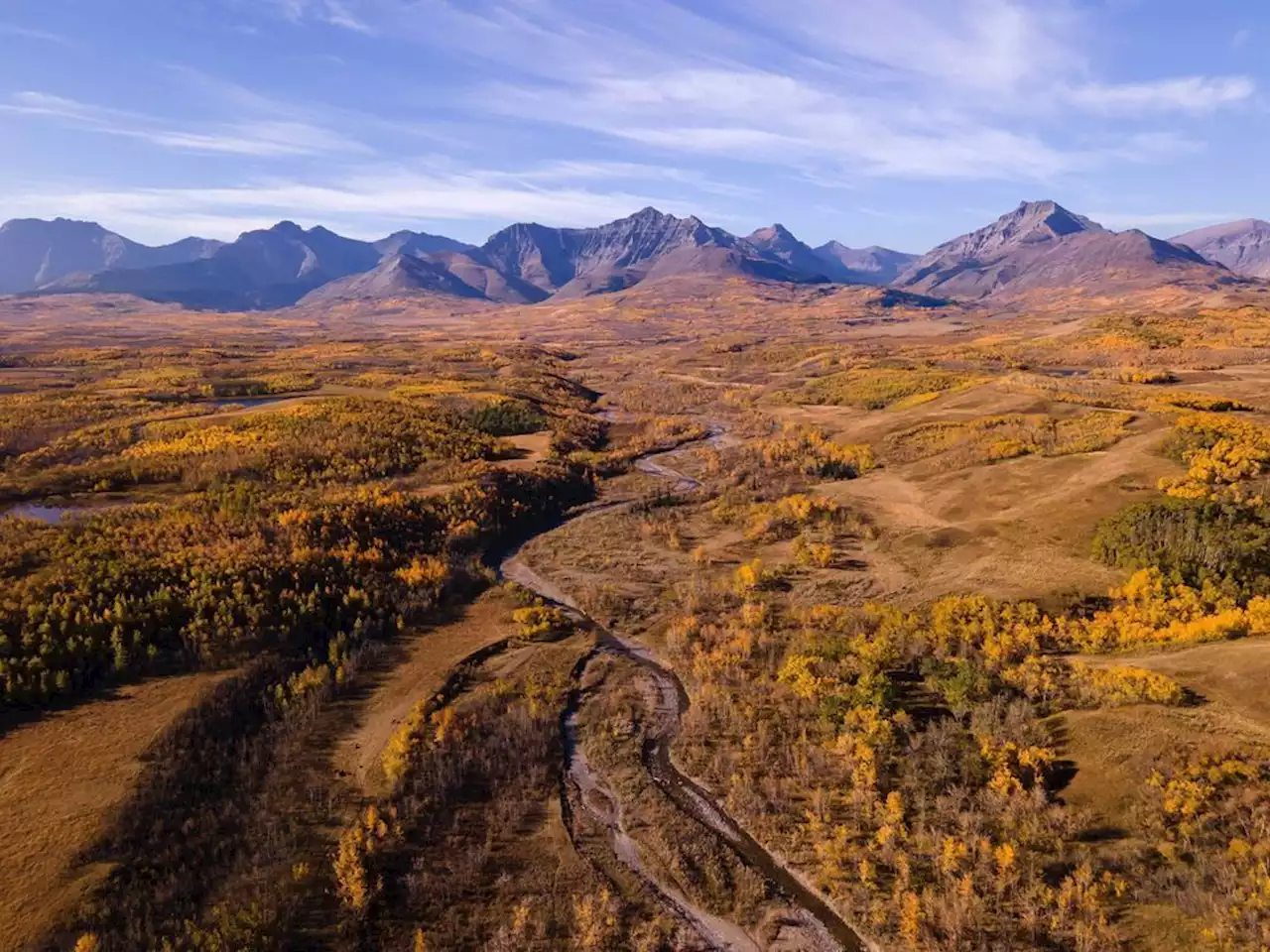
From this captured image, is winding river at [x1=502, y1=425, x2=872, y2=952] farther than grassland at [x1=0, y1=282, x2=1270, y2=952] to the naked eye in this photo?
No

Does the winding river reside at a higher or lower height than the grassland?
lower

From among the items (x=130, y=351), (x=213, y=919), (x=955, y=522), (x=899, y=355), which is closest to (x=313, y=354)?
(x=130, y=351)

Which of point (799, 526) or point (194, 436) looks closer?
point (799, 526)

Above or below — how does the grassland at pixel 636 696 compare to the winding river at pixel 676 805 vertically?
above

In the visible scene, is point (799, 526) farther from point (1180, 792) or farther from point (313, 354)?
point (313, 354)

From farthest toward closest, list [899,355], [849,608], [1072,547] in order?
[899,355], [1072,547], [849,608]

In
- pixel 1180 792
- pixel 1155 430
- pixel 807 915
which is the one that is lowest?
pixel 807 915

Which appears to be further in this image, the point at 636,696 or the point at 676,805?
the point at 636,696

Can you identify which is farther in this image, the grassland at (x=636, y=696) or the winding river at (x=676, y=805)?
the grassland at (x=636, y=696)
